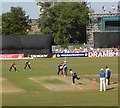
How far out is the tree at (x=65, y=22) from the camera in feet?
349

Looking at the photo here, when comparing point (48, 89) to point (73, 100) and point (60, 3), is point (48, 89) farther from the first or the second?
point (60, 3)

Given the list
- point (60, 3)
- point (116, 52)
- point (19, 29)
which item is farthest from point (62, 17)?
point (116, 52)

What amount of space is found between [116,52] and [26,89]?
44.6m

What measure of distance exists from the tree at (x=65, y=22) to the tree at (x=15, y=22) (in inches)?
391

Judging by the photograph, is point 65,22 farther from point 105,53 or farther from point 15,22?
point 105,53

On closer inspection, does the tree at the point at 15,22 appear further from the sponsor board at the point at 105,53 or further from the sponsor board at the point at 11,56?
the sponsor board at the point at 105,53

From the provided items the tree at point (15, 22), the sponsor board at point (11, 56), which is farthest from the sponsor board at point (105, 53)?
the tree at point (15, 22)

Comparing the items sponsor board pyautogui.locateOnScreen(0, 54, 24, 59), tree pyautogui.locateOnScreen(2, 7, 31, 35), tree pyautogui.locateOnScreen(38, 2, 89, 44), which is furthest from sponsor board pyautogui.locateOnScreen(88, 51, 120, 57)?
tree pyautogui.locateOnScreen(2, 7, 31, 35)

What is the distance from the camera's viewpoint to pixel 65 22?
106 metres

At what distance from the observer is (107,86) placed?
31.5 m

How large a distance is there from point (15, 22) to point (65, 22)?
797 inches

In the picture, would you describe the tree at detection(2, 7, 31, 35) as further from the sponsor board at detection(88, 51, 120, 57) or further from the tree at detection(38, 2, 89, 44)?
the sponsor board at detection(88, 51, 120, 57)

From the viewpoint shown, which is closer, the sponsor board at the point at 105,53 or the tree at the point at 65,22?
the sponsor board at the point at 105,53

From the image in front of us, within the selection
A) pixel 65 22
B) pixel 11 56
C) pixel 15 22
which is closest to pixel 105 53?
pixel 11 56
